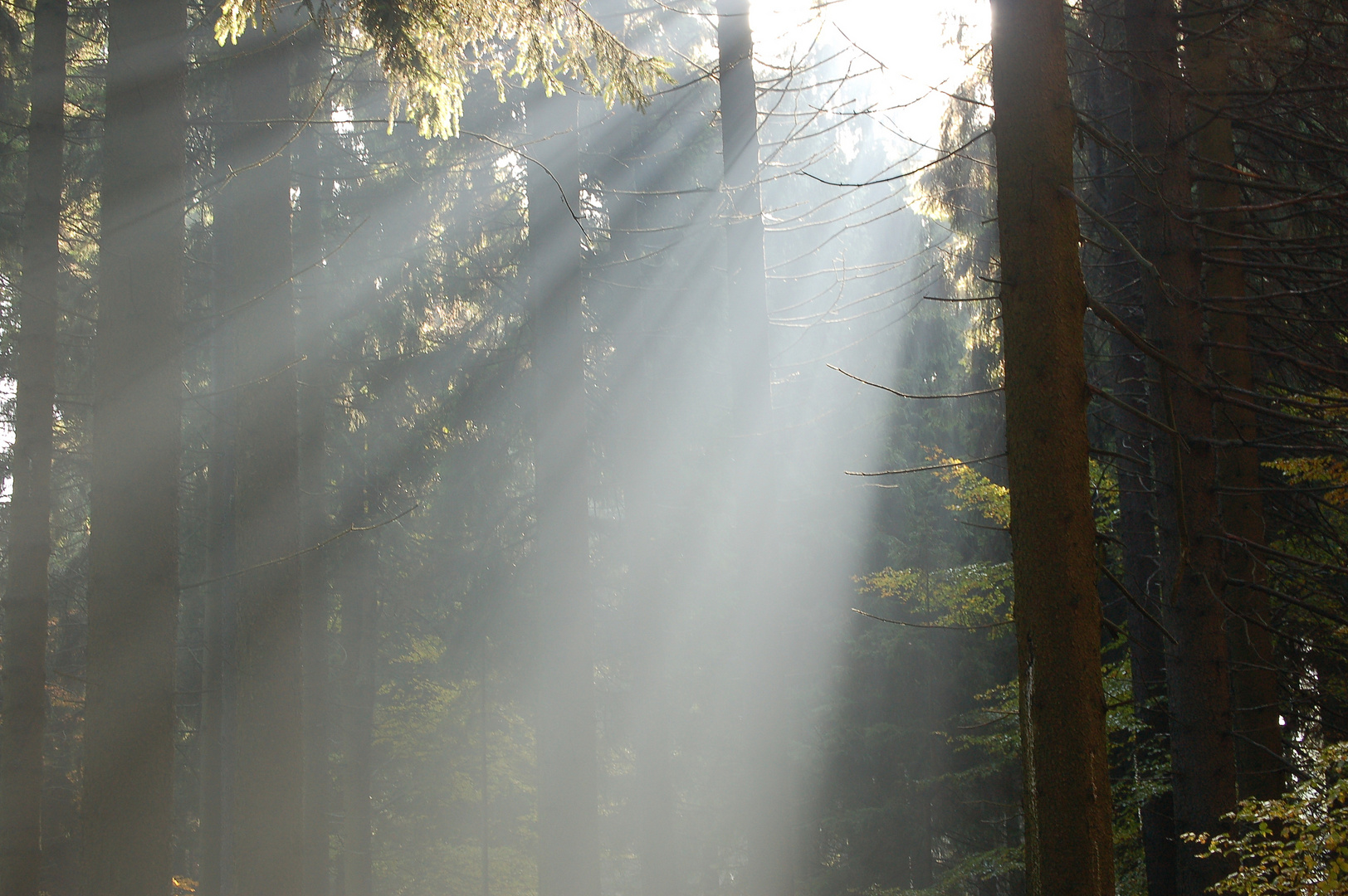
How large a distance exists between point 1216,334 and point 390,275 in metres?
11.8

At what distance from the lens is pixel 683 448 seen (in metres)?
15.2

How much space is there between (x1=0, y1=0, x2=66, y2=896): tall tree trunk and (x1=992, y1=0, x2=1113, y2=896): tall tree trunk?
6371mm

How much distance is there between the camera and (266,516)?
24.4 feet

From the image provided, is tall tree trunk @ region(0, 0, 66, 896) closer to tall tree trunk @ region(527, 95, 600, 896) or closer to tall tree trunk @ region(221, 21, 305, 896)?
tall tree trunk @ region(221, 21, 305, 896)

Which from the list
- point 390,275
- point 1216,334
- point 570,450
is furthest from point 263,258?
point 1216,334

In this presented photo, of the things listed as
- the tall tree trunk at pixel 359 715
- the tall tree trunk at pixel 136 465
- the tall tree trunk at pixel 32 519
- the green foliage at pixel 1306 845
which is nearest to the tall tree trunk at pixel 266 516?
the tall tree trunk at pixel 32 519

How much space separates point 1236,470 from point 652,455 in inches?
372

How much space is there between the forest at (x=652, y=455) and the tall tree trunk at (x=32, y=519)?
4 cm

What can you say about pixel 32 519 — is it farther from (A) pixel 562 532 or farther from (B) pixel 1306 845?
(B) pixel 1306 845

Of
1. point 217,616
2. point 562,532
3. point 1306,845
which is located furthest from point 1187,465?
point 217,616

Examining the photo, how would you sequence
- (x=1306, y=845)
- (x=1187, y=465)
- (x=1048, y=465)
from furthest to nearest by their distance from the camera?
(x=1187, y=465), (x=1306, y=845), (x=1048, y=465)

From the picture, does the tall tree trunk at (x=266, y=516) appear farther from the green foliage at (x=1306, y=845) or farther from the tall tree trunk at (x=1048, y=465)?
the green foliage at (x=1306, y=845)

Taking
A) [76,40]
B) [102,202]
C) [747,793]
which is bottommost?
[747,793]

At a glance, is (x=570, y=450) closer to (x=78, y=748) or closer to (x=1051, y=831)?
(x=1051, y=831)
